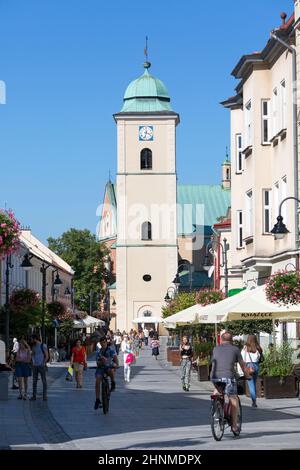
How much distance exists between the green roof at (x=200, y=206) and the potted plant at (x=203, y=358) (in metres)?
91.2

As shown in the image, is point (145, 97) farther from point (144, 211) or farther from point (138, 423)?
point (138, 423)

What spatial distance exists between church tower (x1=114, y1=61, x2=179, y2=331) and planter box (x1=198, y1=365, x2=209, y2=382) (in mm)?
64751

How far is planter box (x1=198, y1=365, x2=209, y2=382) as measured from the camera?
122 ft

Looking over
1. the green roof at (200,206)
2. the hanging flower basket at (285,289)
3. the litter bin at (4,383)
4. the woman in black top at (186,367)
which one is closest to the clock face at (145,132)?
the green roof at (200,206)

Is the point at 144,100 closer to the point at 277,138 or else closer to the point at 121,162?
the point at 121,162

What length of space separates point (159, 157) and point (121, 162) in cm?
375

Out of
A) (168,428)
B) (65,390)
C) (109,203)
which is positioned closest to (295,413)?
(168,428)

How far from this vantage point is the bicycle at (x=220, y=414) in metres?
16.1

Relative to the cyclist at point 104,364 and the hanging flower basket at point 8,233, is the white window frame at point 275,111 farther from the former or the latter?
the hanging flower basket at point 8,233

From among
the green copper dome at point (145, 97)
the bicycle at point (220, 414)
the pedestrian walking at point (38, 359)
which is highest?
the green copper dome at point (145, 97)

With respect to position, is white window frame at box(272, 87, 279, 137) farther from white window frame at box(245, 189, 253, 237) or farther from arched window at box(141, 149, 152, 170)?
arched window at box(141, 149, 152, 170)

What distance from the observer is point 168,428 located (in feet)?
61.0

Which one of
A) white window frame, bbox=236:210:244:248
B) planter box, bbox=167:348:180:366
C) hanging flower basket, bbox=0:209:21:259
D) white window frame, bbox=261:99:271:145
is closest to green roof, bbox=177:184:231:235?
planter box, bbox=167:348:180:366
